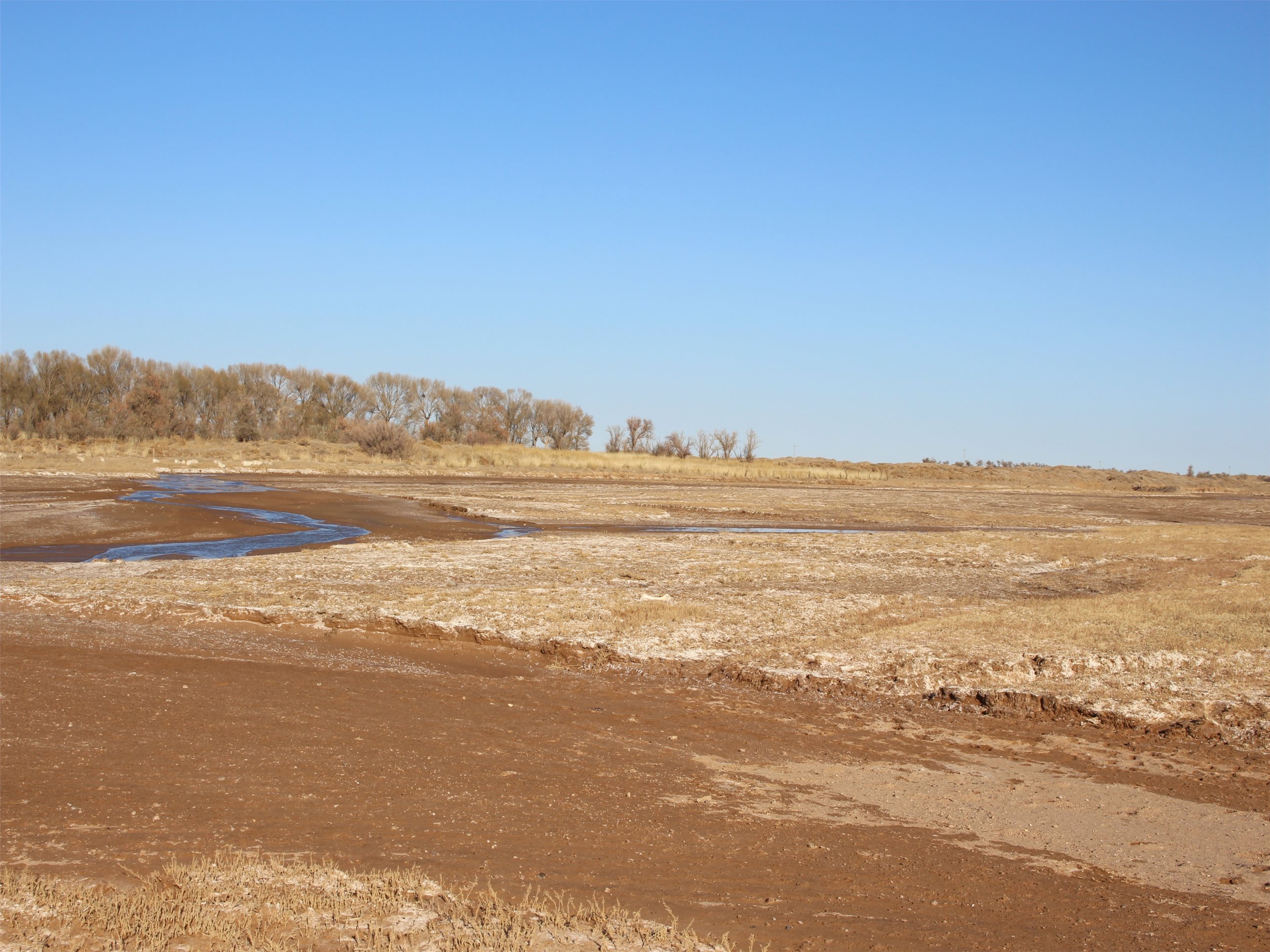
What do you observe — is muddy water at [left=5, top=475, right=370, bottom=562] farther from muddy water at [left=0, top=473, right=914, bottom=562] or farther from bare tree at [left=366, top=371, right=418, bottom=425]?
bare tree at [left=366, top=371, right=418, bottom=425]

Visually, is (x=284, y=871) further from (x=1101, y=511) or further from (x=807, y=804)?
(x=1101, y=511)

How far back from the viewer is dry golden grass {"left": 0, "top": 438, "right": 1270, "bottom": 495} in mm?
62500

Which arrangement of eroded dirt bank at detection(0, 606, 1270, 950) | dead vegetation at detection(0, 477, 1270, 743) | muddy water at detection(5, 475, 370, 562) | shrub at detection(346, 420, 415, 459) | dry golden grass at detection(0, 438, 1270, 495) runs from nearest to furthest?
1. eroded dirt bank at detection(0, 606, 1270, 950)
2. dead vegetation at detection(0, 477, 1270, 743)
3. muddy water at detection(5, 475, 370, 562)
4. dry golden grass at detection(0, 438, 1270, 495)
5. shrub at detection(346, 420, 415, 459)

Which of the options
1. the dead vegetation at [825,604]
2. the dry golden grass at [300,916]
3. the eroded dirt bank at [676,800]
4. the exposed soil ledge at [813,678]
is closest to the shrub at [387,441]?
the dead vegetation at [825,604]

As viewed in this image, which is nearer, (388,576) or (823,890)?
(823,890)

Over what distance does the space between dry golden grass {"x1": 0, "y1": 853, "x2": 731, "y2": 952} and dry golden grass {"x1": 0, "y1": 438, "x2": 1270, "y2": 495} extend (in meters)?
53.9

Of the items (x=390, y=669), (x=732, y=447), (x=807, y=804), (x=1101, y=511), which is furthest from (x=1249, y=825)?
(x=732, y=447)

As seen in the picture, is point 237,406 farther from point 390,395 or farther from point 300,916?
point 300,916

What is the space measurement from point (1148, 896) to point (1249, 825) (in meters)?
1.88

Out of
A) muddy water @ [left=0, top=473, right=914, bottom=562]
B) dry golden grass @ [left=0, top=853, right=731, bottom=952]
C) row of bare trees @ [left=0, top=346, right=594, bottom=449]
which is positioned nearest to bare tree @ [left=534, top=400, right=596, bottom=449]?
row of bare trees @ [left=0, top=346, right=594, bottom=449]

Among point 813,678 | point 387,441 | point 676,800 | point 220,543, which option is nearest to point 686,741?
point 676,800

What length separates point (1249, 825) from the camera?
23.0 feet

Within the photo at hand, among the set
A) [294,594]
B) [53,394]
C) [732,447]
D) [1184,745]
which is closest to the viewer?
[1184,745]

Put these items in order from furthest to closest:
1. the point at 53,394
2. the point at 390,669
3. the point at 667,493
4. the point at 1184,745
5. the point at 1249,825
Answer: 1. the point at 53,394
2. the point at 667,493
3. the point at 390,669
4. the point at 1184,745
5. the point at 1249,825
